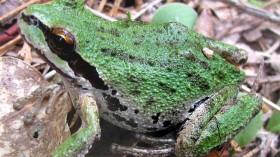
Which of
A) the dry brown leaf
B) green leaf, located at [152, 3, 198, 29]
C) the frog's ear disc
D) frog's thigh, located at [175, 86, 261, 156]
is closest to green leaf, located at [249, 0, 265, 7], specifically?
the dry brown leaf

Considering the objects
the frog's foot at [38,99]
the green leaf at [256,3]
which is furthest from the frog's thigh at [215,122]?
the green leaf at [256,3]

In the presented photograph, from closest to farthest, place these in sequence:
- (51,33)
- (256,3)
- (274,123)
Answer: (51,33) → (274,123) → (256,3)

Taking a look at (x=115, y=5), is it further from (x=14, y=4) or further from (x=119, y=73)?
(x=119, y=73)

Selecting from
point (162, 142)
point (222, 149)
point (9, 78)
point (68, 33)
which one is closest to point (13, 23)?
point (9, 78)

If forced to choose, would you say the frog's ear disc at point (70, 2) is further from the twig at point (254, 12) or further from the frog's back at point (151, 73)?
the twig at point (254, 12)

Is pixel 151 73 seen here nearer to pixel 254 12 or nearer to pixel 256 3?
pixel 254 12

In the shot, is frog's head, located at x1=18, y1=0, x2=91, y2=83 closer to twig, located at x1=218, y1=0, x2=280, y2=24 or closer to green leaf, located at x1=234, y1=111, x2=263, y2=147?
green leaf, located at x1=234, y1=111, x2=263, y2=147

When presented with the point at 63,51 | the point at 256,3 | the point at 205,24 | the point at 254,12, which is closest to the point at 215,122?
the point at 63,51
